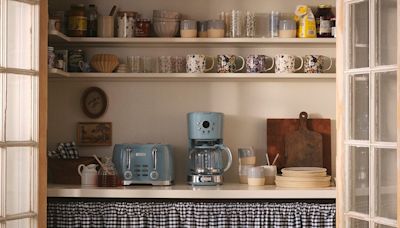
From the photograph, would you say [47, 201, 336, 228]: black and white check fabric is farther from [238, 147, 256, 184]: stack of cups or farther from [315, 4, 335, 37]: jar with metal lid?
[315, 4, 335, 37]: jar with metal lid

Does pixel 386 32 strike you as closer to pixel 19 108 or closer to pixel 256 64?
pixel 256 64

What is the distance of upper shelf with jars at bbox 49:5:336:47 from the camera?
4480 mm

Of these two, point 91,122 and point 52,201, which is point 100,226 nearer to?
point 52,201

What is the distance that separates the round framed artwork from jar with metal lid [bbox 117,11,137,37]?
0.41 meters

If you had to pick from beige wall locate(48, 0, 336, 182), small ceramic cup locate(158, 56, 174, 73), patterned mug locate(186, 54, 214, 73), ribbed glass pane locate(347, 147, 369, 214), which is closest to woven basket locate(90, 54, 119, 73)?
beige wall locate(48, 0, 336, 182)

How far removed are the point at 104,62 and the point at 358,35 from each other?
164cm

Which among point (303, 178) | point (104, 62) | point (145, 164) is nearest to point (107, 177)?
point (145, 164)

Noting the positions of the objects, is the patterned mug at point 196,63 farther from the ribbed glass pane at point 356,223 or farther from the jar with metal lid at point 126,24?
the ribbed glass pane at point 356,223

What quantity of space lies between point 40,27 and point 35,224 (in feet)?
3.43

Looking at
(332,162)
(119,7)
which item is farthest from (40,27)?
(332,162)

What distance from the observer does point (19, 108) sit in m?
3.75

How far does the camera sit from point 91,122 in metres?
4.68

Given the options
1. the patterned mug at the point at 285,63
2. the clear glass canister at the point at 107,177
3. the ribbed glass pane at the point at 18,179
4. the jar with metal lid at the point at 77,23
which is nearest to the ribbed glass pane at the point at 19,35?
the ribbed glass pane at the point at 18,179

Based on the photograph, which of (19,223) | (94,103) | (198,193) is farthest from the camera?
(94,103)
